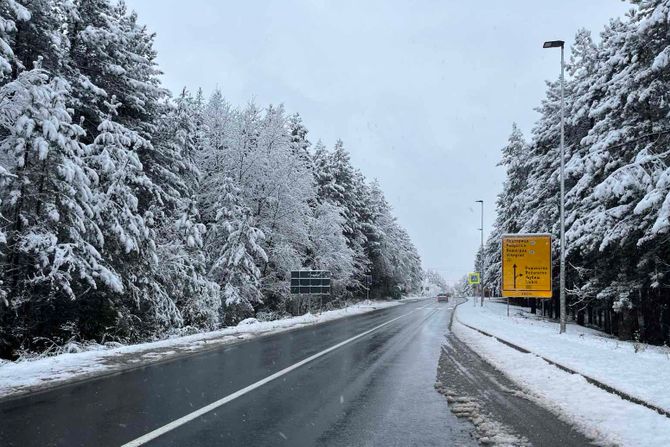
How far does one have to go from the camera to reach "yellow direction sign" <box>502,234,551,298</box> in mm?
25844

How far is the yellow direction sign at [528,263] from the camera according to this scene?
25.8m

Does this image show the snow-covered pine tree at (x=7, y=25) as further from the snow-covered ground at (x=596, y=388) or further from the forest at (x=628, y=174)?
the forest at (x=628, y=174)

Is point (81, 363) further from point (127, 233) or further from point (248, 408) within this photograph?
point (127, 233)

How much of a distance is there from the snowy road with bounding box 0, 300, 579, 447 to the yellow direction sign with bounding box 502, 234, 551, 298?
1668 cm

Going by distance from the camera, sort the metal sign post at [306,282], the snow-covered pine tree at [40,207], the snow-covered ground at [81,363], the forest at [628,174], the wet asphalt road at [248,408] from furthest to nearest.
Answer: the metal sign post at [306,282]
the forest at [628,174]
the snow-covered pine tree at [40,207]
the snow-covered ground at [81,363]
the wet asphalt road at [248,408]

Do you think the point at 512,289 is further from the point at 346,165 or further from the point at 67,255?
the point at 346,165

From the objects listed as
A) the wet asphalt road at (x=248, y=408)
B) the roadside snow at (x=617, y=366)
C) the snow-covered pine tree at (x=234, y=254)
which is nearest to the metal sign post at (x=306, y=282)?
the snow-covered pine tree at (x=234, y=254)

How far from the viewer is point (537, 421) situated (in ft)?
20.8

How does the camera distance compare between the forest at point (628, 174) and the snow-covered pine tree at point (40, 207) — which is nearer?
the snow-covered pine tree at point (40, 207)

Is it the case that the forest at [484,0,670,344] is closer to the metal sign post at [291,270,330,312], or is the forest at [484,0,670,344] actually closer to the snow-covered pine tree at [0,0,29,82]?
the metal sign post at [291,270,330,312]

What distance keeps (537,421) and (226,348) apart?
31.7 feet

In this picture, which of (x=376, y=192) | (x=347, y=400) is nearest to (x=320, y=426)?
(x=347, y=400)

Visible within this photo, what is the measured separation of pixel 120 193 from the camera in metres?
16.8

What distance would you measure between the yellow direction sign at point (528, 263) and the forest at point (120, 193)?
510 inches
